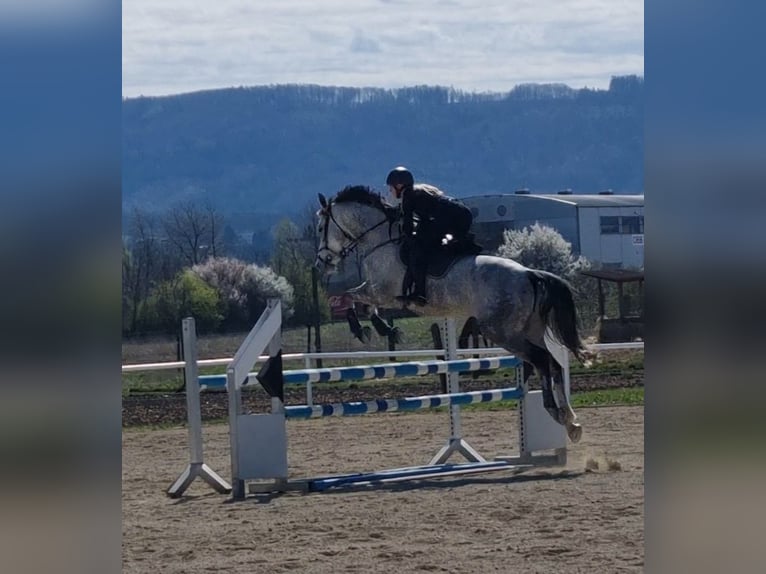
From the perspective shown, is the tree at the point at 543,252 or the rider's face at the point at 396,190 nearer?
the rider's face at the point at 396,190

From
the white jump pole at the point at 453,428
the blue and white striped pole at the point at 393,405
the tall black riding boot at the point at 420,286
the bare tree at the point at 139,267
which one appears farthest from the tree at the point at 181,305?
the blue and white striped pole at the point at 393,405

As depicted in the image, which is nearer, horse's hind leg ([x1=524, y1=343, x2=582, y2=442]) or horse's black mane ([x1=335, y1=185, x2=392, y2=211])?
horse's hind leg ([x1=524, y1=343, x2=582, y2=442])

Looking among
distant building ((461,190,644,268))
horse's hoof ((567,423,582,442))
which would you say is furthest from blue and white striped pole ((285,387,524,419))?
distant building ((461,190,644,268))

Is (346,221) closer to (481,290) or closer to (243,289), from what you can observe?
(481,290)

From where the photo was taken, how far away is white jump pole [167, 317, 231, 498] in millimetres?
7176

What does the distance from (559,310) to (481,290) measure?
1.75ft

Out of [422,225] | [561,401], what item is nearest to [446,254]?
[422,225]

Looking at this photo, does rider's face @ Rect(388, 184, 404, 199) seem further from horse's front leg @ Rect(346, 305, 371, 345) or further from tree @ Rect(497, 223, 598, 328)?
tree @ Rect(497, 223, 598, 328)

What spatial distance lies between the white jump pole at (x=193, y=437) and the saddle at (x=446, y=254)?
66.8 inches

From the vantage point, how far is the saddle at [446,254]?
8148 mm

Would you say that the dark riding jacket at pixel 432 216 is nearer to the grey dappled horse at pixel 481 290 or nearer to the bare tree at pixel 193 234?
the grey dappled horse at pixel 481 290

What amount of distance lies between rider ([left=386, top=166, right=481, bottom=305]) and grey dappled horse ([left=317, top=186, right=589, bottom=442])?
9 centimetres
